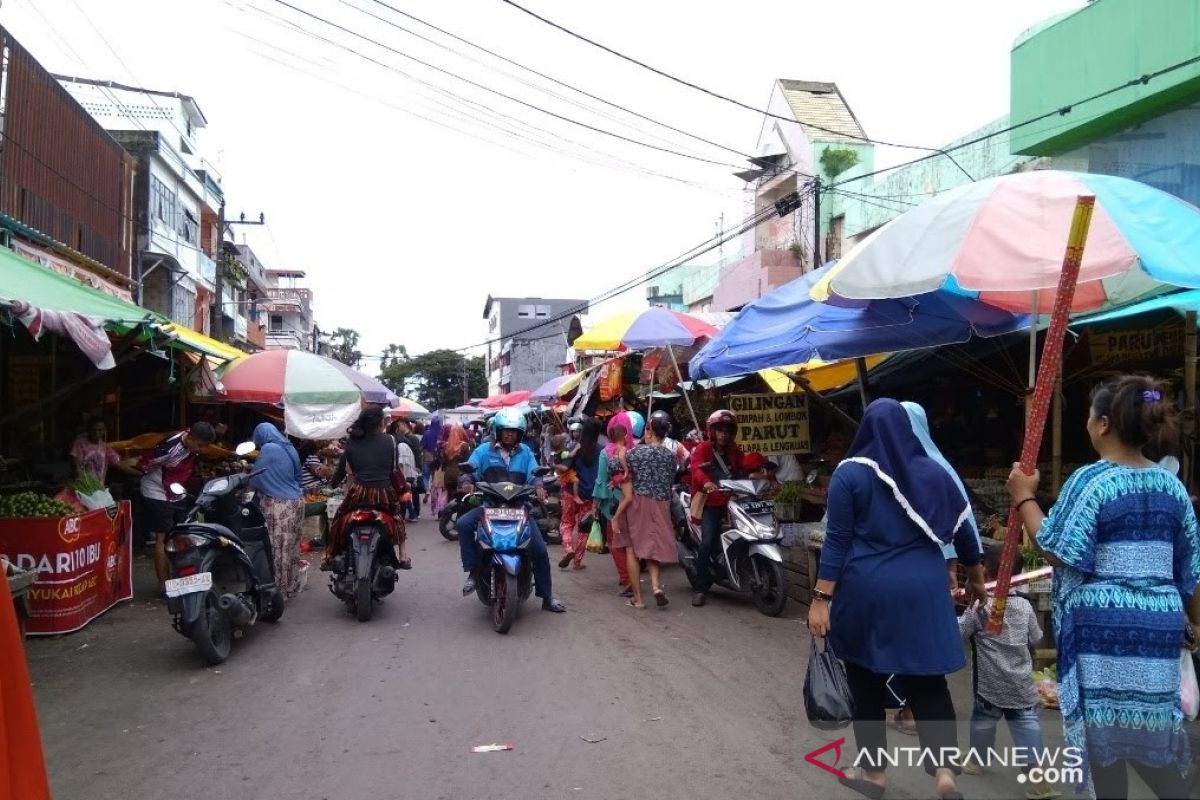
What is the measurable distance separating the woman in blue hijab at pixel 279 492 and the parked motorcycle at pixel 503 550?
1.71 m

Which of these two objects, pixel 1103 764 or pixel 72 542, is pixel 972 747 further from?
pixel 72 542

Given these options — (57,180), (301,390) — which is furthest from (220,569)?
(57,180)

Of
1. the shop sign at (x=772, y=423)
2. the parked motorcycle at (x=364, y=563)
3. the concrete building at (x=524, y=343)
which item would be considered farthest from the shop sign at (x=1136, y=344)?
the concrete building at (x=524, y=343)

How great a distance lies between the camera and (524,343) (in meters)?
62.9

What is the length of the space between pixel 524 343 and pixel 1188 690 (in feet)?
198

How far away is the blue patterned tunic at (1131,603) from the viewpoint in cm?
291

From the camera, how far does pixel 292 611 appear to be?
800 centimetres

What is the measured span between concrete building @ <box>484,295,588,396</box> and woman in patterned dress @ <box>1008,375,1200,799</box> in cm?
4990

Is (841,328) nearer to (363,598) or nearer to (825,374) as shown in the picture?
(825,374)

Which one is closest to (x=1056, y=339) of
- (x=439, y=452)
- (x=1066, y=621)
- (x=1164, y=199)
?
(x=1066, y=621)

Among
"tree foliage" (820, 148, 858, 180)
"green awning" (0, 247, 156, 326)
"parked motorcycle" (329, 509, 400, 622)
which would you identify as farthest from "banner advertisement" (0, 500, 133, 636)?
"tree foliage" (820, 148, 858, 180)

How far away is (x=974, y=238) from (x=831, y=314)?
2.30 m

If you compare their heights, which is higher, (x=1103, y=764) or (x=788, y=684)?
(x=1103, y=764)

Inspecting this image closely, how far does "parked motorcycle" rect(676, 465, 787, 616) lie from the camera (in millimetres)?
7688
